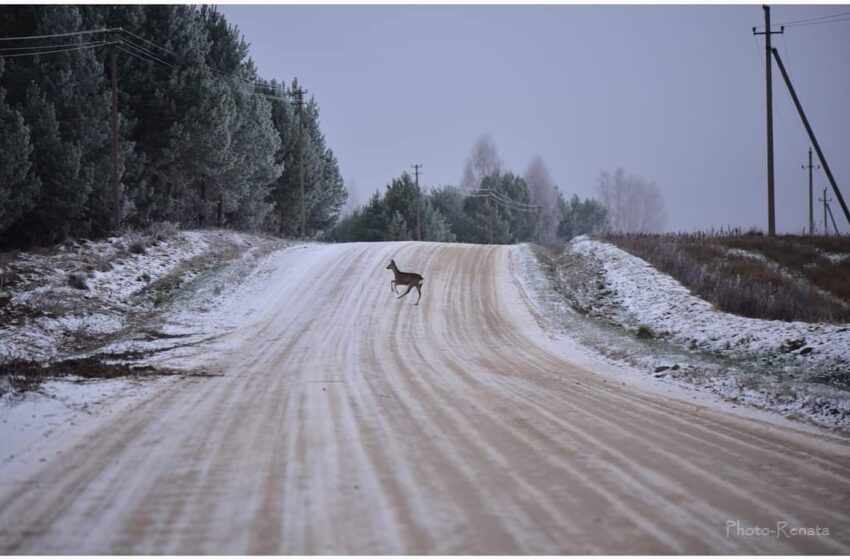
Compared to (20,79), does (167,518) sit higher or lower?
lower

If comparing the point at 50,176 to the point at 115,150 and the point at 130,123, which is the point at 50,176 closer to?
the point at 115,150

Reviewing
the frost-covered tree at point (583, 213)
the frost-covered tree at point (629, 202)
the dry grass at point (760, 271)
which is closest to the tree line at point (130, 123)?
the dry grass at point (760, 271)

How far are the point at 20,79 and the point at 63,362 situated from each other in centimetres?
1651

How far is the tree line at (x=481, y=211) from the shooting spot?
4838 cm

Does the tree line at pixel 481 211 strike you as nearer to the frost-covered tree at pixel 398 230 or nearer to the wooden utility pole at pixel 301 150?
the frost-covered tree at pixel 398 230

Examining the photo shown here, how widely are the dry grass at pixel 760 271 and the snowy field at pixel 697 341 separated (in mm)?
730

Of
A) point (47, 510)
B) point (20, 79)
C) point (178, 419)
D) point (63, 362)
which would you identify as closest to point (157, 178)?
point (20, 79)

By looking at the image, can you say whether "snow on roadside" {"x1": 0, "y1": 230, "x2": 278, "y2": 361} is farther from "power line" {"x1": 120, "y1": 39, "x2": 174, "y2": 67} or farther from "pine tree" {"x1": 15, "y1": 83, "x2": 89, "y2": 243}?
"power line" {"x1": 120, "y1": 39, "x2": 174, "y2": 67}

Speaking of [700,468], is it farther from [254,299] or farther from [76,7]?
[76,7]

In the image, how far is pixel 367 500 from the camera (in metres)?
3.91

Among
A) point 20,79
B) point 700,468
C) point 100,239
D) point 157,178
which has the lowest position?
point 700,468

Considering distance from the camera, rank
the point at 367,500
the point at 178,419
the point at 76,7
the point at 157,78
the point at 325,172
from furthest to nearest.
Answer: the point at 325,172 → the point at 157,78 → the point at 76,7 → the point at 178,419 → the point at 367,500

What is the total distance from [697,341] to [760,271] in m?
9.62

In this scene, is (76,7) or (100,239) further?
(76,7)
